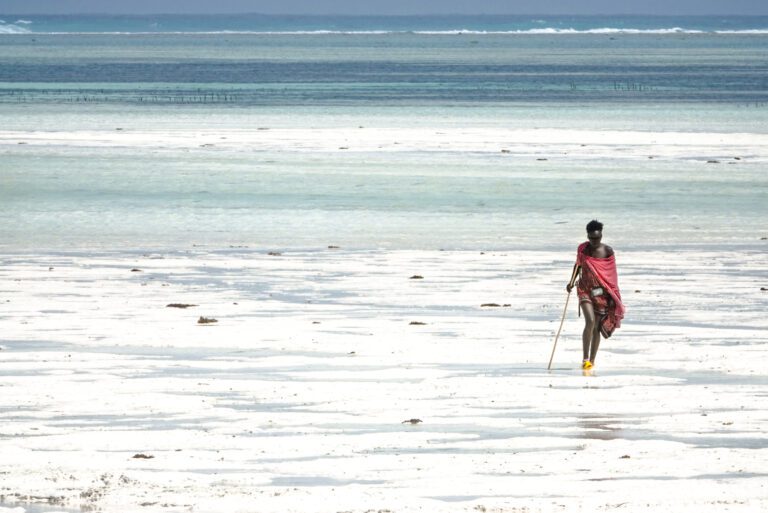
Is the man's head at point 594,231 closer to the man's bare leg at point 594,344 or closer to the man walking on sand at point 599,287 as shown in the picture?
the man walking on sand at point 599,287

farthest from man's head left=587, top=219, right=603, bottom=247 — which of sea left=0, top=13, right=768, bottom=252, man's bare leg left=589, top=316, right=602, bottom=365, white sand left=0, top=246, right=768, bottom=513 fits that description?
sea left=0, top=13, right=768, bottom=252

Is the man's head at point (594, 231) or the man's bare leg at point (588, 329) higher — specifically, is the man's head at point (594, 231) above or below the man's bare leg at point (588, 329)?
above

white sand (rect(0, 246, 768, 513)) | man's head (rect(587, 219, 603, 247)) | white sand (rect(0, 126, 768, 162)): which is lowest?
white sand (rect(0, 126, 768, 162))

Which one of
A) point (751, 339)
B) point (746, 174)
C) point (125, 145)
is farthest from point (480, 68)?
point (751, 339)

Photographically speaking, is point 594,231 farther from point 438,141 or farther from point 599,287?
point 438,141

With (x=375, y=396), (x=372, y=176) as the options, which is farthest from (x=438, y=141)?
(x=375, y=396)

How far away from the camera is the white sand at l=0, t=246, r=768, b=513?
357 inches

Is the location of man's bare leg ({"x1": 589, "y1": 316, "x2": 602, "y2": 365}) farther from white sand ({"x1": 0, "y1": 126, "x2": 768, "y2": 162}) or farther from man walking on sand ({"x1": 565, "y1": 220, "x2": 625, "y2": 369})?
white sand ({"x1": 0, "y1": 126, "x2": 768, "y2": 162})

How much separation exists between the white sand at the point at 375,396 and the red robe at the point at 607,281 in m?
0.33

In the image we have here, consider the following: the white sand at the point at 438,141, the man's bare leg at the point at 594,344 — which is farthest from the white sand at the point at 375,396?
the white sand at the point at 438,141

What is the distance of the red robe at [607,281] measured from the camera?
1316cm

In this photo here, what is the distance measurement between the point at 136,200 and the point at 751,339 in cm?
1829

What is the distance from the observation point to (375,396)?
11703mm

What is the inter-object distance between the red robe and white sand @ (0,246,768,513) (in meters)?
0.33
